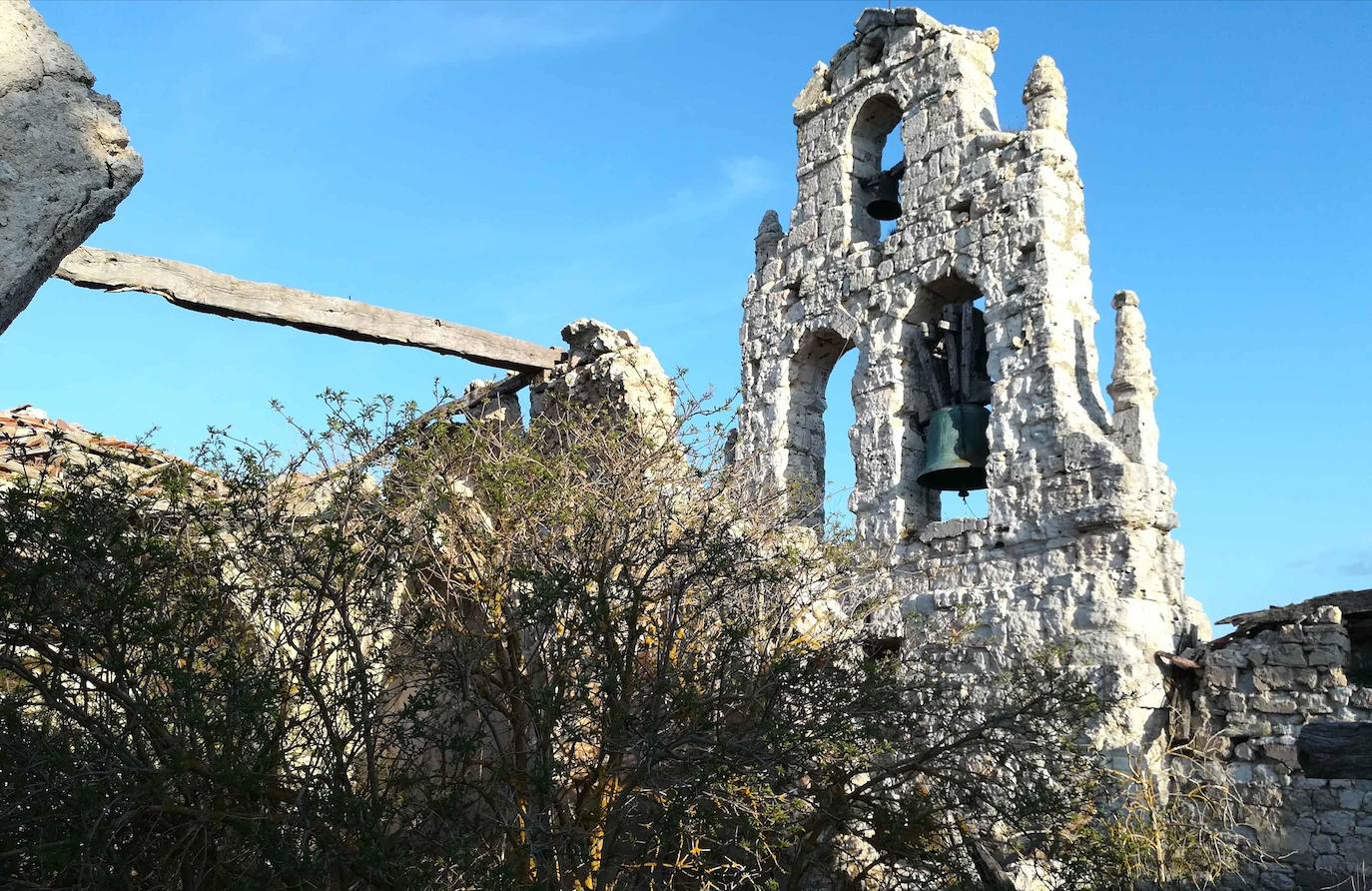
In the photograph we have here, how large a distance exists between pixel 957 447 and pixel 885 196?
2615 millimetres

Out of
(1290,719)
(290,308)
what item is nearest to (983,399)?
(1290,719)

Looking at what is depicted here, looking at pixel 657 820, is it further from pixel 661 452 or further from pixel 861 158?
pixel 861 158

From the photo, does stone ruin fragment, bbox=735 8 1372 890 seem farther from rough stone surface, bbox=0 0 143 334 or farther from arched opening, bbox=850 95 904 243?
rough stone surface, bbox=0 0 143 334

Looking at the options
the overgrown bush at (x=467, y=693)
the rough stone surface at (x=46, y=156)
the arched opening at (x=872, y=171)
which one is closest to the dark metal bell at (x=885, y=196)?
the arched opening at (x=872, y=171)

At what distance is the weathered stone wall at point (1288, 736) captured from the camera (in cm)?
662

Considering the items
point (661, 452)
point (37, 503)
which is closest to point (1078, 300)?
point (661, 452)

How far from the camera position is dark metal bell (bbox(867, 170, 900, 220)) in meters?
10.2

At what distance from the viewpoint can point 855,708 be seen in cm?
545

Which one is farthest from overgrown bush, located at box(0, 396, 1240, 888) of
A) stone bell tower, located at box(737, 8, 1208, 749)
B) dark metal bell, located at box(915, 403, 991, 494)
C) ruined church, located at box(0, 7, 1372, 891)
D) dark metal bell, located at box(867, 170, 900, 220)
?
dark metal bell, located at box(867, 170, 900, 220)

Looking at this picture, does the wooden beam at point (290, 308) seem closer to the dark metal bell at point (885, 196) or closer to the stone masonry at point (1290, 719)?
the dark metal bell at point (885, 196)

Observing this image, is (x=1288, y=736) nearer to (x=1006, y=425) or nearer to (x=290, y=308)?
(x=1006, y=425)

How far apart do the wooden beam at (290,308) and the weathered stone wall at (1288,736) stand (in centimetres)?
515

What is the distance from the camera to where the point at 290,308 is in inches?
326

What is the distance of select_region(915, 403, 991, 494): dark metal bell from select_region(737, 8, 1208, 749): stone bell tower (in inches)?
1.5
